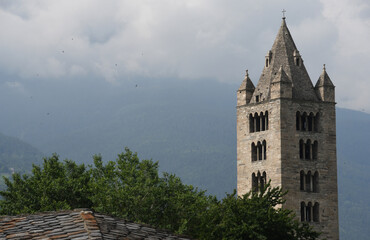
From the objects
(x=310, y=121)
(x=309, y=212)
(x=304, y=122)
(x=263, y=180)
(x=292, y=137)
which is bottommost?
(x=309, y=212)

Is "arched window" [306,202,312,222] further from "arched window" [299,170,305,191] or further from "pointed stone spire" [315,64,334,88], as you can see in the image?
"pointed stone spire" [315,64,334,88]

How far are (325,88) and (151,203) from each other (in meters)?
37.8

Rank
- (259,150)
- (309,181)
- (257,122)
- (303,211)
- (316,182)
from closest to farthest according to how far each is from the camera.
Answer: (303,211), (309,181), (316,182), (259,150), (257,122)

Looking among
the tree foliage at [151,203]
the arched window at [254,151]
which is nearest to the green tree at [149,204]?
the tree foliage at [151,203]

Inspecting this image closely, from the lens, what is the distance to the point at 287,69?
94312 mm

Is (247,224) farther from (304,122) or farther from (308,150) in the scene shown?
(304,122)

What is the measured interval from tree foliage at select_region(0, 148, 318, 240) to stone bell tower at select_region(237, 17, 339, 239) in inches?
591

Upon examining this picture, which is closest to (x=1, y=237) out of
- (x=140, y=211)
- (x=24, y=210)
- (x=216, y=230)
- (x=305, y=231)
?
(x=216, y=230)

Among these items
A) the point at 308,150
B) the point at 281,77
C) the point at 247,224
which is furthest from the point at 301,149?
the point at 247,224

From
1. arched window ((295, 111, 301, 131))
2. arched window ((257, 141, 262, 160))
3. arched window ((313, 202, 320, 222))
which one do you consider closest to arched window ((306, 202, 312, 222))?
arched window ((313, 202, 320, 222))

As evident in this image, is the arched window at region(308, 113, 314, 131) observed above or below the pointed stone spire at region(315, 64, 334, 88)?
below

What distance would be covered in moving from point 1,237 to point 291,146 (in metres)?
67.3

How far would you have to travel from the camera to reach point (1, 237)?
1031 inches

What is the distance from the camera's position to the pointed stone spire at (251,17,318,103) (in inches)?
3684
